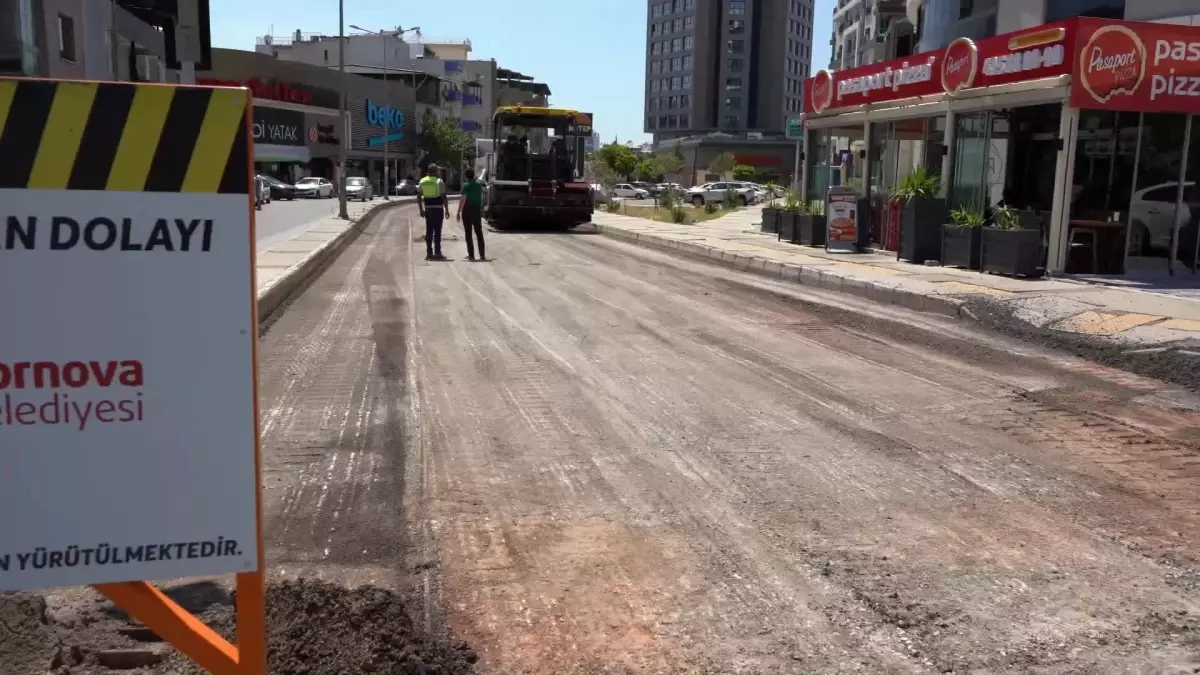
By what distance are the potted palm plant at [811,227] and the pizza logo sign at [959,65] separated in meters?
4.26

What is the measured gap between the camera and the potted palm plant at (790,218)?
72.3 ft

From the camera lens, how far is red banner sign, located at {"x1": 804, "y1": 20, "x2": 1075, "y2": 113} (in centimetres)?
1456

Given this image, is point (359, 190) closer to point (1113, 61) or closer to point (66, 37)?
point (66, 37)

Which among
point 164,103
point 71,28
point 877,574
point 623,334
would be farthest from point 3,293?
point 71,28

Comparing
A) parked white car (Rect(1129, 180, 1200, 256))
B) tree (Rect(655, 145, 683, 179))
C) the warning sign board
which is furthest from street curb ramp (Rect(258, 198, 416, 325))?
tree (Rect(655, 145, 683, 179))

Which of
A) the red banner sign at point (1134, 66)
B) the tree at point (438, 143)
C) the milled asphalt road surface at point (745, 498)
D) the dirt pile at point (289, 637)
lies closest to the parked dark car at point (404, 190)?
the tree at point (438, 143)

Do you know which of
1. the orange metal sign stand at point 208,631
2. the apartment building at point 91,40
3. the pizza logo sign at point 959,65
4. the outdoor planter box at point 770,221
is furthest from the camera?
the outdoor planter box at point 770,221

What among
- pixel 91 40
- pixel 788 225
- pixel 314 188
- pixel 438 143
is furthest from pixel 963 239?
pixel 438 143

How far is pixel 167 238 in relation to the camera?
2525 millimetres

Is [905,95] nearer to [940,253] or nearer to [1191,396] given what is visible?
[940,253]

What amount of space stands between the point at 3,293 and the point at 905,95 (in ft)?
→ 62.3

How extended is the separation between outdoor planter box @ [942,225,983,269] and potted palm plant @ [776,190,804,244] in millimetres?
5963

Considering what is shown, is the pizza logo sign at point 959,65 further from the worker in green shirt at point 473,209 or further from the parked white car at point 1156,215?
the worker in green shirt at point 473,209

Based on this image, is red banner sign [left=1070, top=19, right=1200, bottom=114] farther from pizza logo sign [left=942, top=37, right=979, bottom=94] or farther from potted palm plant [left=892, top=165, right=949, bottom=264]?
potted palm plant [left=892, top=165, right=949, bottom=264]
